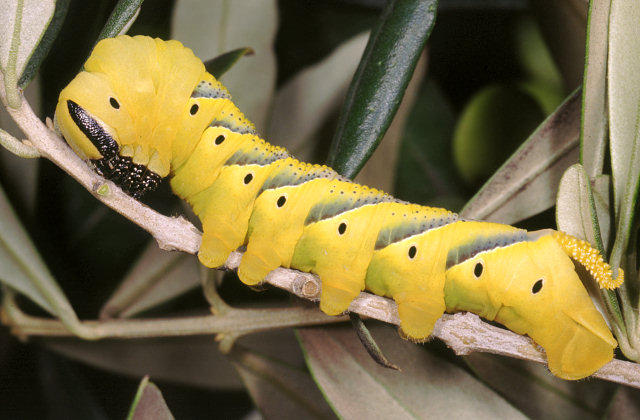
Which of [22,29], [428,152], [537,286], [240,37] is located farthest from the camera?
[428,152]

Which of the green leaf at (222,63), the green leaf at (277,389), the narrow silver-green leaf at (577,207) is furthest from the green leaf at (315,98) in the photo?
the narrow silver-green leaf at (577,207)

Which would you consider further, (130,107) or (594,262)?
(130,107)

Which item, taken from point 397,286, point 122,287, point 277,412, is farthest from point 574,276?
point 122,287

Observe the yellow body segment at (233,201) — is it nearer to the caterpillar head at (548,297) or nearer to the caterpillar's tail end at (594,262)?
the caterpillar head at (548,297)

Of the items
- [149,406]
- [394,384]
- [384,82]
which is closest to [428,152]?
[384,82]

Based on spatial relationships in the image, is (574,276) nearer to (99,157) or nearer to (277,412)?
(277,412)

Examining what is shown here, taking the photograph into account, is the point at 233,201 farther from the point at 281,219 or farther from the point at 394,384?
the point at 394,384
